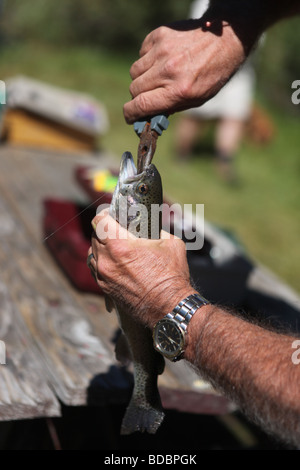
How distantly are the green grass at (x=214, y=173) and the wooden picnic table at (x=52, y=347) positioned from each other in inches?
112

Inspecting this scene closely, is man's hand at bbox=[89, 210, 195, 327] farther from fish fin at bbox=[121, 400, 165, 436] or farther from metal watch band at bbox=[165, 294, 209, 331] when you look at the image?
fish fin at bbox=[121, 400, 165, 436]

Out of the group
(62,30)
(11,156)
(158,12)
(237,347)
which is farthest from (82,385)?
(158,12)

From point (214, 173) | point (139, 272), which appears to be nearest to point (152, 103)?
point (139, 272)

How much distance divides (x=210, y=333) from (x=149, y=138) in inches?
25.5

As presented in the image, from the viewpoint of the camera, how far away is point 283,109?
35.1ft

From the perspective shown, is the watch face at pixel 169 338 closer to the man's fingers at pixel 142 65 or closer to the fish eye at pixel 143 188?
the fish eye at pixel 143 188

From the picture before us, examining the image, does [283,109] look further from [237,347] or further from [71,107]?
[237,347]

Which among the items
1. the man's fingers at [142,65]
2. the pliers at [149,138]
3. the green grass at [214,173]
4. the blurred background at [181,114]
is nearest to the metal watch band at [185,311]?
the pliers at [149,138]

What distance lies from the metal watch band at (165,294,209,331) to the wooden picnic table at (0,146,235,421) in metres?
0.49

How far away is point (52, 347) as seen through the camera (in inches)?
82.5

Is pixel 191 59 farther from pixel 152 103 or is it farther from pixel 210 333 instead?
pixel 210 333

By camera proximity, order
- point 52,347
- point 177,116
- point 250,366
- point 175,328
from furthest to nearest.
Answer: point 177,116
point 52,347
point 175,328
point 250,366

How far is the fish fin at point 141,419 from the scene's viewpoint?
171 cm

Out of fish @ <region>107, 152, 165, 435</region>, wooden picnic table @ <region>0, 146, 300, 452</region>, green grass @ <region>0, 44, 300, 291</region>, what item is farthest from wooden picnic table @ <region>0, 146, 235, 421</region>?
green grass @ <region>0, 44, 300, 291</region>
